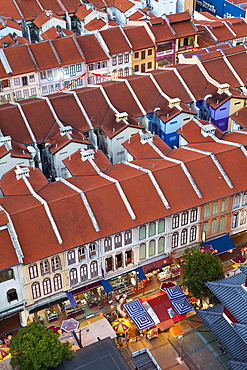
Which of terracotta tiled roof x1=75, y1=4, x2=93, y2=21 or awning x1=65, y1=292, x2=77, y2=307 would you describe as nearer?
awning x1=65, y1=292, x2=77, y2=307

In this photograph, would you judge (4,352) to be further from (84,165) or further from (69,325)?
(84,165)

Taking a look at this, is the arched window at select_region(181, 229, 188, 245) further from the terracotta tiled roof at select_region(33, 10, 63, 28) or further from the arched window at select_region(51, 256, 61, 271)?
the terracotta tiled roof at select_region(33, 10, 63, 28)

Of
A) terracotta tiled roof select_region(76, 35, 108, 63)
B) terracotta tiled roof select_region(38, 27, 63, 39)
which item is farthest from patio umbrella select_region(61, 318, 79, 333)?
terracotta tiled roof select_region(38, 27, 63, 39)

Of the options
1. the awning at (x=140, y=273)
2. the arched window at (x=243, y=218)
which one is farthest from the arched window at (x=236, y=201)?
the awning at (x=140, y=273)

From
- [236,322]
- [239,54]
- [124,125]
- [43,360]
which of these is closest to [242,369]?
[236,322]

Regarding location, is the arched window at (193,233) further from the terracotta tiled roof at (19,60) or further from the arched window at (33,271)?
the terracotta tiled roof at (19,60)

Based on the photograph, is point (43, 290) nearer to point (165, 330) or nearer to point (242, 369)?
point (165, 330)
